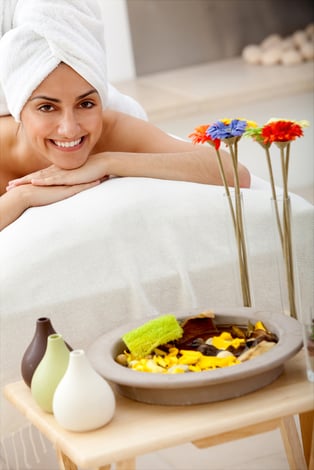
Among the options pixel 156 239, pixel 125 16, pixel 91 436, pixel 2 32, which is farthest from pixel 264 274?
pixel 125 16

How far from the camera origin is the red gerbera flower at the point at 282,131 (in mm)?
1763

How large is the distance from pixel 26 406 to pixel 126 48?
12.7 feet

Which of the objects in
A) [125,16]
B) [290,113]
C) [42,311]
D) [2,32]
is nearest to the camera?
[42,311]

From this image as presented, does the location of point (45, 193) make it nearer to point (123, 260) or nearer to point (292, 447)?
point (123, 260)

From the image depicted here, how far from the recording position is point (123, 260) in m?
2.12

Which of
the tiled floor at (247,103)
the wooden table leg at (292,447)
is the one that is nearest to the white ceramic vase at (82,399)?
the wooden table leg at (292,447)

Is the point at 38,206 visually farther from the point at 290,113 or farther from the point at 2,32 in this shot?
the point at 290,113

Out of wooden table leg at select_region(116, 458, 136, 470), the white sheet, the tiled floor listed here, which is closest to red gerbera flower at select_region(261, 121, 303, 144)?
the white sheet

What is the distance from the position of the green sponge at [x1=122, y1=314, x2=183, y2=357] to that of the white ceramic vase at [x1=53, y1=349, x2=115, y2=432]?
0.48 ft

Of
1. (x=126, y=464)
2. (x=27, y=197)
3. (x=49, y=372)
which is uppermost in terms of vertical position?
(x=27, y=197)

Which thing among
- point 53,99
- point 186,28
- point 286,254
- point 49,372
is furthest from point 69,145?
point 186,28

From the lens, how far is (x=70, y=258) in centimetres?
209

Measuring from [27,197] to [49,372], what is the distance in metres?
0.77

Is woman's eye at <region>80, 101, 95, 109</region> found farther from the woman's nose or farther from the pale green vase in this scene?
the pale green vase
